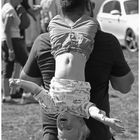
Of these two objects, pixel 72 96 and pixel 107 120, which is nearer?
pixel 107 120

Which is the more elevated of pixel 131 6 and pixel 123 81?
pixel 123 81

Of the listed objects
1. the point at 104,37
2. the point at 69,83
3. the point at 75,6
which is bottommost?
the point at 69,83

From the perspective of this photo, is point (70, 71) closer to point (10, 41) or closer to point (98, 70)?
point (98, 70)

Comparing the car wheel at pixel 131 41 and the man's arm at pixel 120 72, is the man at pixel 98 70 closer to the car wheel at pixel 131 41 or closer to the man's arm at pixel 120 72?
the man's arm at pixel 120 72

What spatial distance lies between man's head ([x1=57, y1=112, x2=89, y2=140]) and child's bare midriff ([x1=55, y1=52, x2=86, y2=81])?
0.65 ft

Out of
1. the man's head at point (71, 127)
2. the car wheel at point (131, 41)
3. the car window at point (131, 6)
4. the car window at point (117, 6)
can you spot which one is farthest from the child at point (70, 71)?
the car window at point (117, 6)

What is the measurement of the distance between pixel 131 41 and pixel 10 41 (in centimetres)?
636

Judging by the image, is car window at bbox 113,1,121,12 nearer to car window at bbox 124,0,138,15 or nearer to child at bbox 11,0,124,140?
car window at bbox 124,0,138,15

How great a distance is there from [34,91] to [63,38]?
32cm

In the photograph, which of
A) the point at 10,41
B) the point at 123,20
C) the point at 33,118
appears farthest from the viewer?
the point at 123,20

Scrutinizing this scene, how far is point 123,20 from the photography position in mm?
13078

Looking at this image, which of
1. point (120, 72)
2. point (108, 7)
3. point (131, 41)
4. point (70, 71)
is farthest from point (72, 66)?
point (108, 7)

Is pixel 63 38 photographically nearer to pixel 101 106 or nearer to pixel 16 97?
pixel 101 106

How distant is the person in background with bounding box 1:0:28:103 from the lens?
675cm
